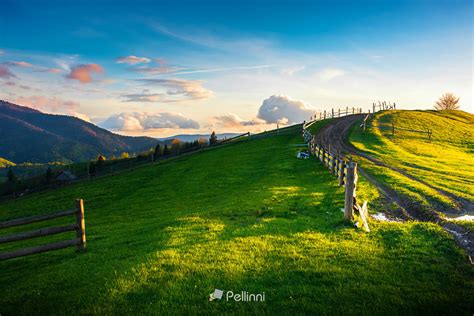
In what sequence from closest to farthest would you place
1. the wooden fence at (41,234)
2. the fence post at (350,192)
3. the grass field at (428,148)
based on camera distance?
the wooden fence at (41,234), the fence post at (350,192), the grass field at (428,148)

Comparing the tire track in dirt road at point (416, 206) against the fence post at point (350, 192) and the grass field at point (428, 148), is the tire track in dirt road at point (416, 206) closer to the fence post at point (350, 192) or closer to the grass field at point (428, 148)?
the grass field at point (428, 148)

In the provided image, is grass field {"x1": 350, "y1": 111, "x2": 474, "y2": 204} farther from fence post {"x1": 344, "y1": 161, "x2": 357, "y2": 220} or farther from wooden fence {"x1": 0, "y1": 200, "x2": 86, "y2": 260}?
wooden fence {"x1": 0, "y1": 200, "x2": 86, "y2": 260}

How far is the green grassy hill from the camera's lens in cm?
1953

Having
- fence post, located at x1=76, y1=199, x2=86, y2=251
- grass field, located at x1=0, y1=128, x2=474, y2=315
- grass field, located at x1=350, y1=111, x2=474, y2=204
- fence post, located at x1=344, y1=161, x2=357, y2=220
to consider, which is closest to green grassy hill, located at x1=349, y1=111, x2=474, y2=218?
grass field, located at x1=350, y1=111, x2=474, y2=204

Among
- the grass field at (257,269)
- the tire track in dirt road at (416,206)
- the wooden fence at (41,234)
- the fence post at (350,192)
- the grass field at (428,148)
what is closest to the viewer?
the grass field at (257,269)

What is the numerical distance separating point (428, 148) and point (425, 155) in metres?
6.38

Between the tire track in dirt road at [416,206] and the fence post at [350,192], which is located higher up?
the fence post at [350,192]

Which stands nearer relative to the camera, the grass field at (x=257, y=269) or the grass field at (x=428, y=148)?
the grass field at (x=257, y=269)

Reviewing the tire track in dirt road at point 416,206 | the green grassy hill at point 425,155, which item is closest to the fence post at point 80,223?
the tire track in dirt road at point 416,206

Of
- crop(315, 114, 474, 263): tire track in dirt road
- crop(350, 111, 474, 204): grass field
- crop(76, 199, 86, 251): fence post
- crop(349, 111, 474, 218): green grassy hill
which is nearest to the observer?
crop(315, 114, 474, 263): tire track in dirt road

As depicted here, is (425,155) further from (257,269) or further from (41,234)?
(41,234)

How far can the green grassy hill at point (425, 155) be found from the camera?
19.5 meters

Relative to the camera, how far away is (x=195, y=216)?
15898 mm

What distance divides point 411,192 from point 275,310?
54.7 ft
